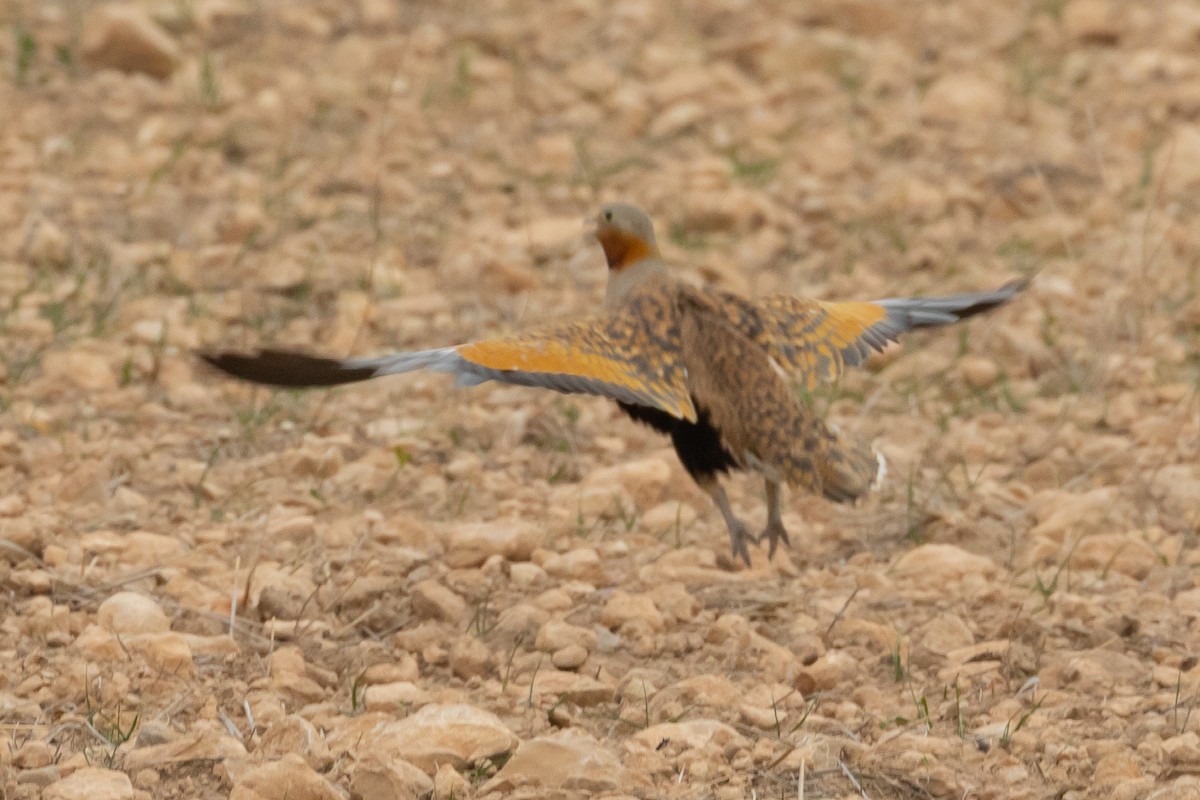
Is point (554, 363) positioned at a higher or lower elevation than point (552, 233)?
higher

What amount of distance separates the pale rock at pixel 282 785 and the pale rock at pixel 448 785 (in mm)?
207

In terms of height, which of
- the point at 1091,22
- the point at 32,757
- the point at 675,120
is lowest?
the point at 32,757

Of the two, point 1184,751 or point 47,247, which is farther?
point 47,247

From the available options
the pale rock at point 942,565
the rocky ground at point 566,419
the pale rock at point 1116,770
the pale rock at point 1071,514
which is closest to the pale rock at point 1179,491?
the rocky ground at point 566,419

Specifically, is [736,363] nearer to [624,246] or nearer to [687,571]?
[687,571]

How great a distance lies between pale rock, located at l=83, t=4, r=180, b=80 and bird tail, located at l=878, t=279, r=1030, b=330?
4438 mm

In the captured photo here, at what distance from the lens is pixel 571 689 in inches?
163

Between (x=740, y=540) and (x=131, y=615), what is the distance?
1618mm

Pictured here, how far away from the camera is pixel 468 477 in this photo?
562cm

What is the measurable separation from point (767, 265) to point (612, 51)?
2294 mm

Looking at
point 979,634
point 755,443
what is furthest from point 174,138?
point 979,634

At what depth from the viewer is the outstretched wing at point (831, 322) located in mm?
5012

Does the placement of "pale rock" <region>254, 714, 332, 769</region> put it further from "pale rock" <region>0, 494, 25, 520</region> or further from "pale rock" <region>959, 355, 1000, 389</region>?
"pale rock" <region>959, 355, 1000, 389</region>

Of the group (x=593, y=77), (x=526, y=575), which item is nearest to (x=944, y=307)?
(x=526, y=575)
